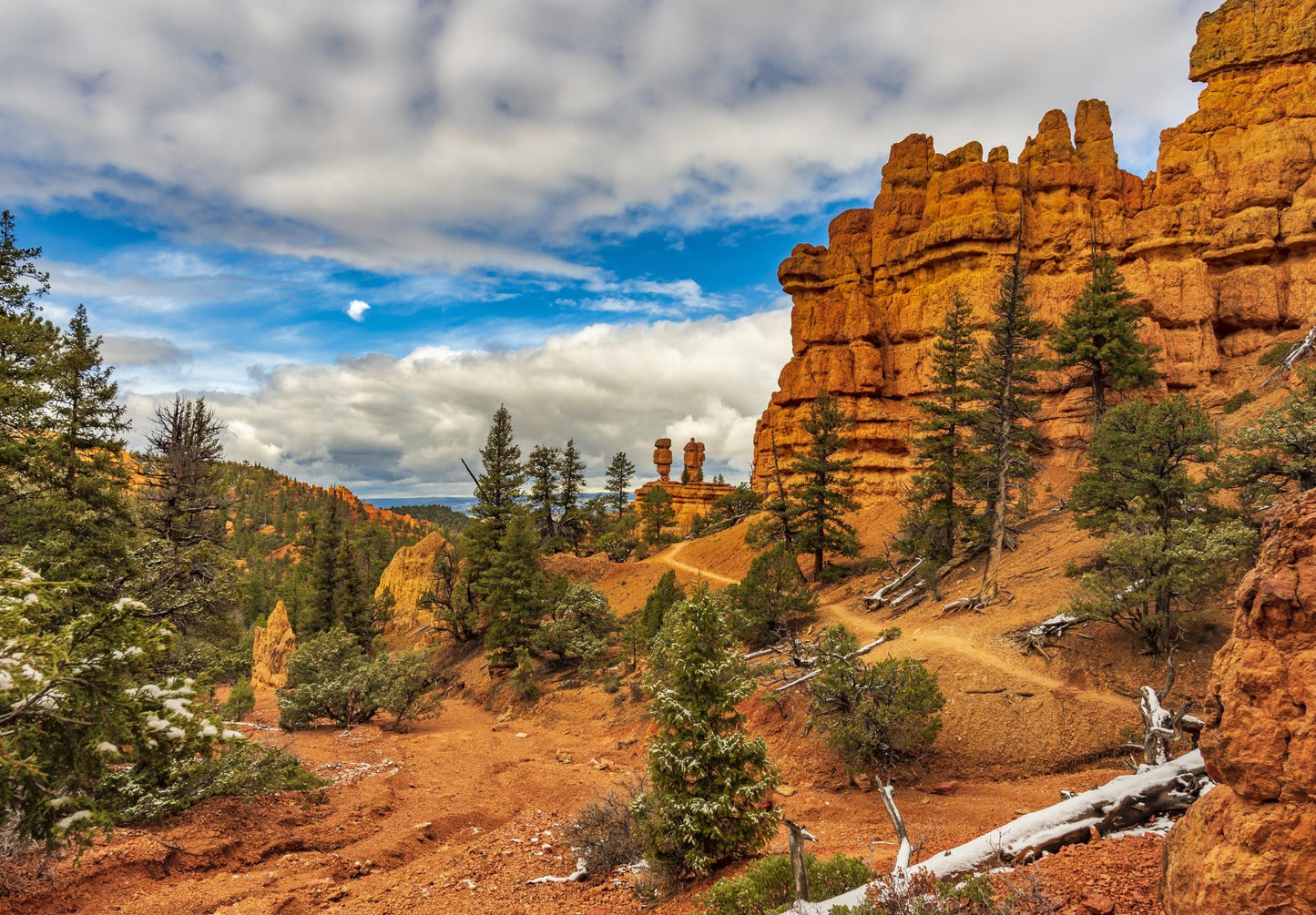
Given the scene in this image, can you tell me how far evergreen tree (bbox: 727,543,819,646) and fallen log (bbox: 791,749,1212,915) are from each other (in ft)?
46.7

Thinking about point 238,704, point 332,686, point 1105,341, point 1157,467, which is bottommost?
point 238,704

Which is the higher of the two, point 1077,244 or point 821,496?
point 1077,244

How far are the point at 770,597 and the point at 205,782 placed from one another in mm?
16556

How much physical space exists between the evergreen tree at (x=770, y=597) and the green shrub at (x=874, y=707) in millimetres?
7259

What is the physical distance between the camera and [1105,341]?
32469mm

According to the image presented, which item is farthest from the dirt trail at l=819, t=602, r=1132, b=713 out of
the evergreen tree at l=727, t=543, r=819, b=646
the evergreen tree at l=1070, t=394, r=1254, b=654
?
the evergreen tree at l=727, t=543, r=819, b=646

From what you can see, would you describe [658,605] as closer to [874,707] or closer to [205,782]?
[874,707]

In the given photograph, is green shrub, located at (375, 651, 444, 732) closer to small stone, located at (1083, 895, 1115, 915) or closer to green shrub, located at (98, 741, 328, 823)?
green shrub, located at (98, 741, 328, 823)

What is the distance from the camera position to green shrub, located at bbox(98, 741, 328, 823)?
33.8 ft

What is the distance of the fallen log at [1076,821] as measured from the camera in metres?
6.37

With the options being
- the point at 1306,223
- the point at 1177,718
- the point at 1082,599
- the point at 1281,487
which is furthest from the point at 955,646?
the point at 1306,223

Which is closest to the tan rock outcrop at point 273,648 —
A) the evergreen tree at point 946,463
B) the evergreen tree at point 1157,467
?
the evergreen tree at point 946,463

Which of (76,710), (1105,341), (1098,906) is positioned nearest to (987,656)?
(1098,906)

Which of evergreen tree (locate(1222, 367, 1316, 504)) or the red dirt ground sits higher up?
evergreen tree (locate(1222, 367, 1316, 504))
